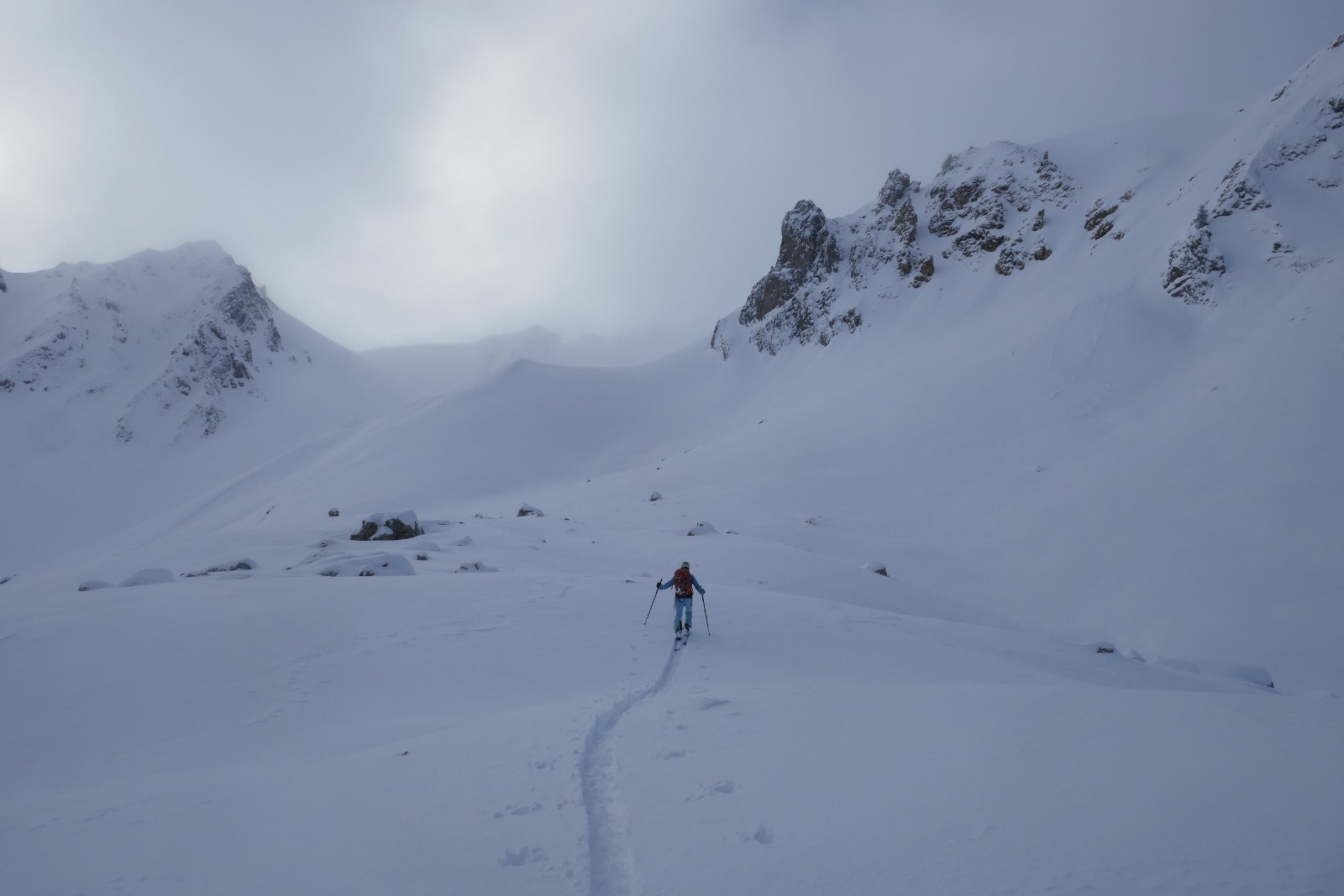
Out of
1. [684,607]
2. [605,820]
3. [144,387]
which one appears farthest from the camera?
[144,387]

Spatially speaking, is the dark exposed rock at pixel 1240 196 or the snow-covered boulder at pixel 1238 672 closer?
the snow-covered boulder at pixel 1238 672

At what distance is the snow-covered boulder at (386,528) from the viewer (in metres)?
23.8

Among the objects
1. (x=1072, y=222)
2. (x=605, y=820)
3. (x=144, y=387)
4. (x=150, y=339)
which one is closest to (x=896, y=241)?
(x=1072, y=222)

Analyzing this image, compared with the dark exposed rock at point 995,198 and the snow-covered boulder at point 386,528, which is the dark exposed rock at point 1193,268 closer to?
the dark exposed rock at point 995,198

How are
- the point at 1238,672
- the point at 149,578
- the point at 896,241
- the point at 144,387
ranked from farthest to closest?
1. the point at 144,387
2. the point at 896,241
3. the point at 149,578
4. the point at 1238,672

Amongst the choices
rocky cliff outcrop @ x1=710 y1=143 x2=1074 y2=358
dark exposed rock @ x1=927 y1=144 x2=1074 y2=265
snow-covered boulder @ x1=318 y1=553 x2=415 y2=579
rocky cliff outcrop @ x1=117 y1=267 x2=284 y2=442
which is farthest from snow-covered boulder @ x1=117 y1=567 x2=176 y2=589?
rocky cliff outcrop @ x1=117 y1=267 x2=284 y2=442

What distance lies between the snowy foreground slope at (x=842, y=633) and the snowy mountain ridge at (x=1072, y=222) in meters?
0.42

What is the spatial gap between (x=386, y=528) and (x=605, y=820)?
21.8 metres

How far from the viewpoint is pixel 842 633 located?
12.4 m

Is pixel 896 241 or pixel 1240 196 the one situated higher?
pixel 896 241

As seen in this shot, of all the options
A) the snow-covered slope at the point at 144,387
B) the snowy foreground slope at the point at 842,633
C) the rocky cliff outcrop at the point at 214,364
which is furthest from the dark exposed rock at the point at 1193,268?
the rocky cliff outcrop at the point at 214,364

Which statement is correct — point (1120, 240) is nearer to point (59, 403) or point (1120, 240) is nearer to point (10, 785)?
point (10, 785)

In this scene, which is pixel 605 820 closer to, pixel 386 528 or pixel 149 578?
pixel 149 578

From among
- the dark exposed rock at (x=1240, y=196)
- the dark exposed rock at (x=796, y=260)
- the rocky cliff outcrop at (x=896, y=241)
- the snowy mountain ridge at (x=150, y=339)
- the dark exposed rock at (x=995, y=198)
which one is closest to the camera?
the dark exposed rock at (x=1240, y=196)
